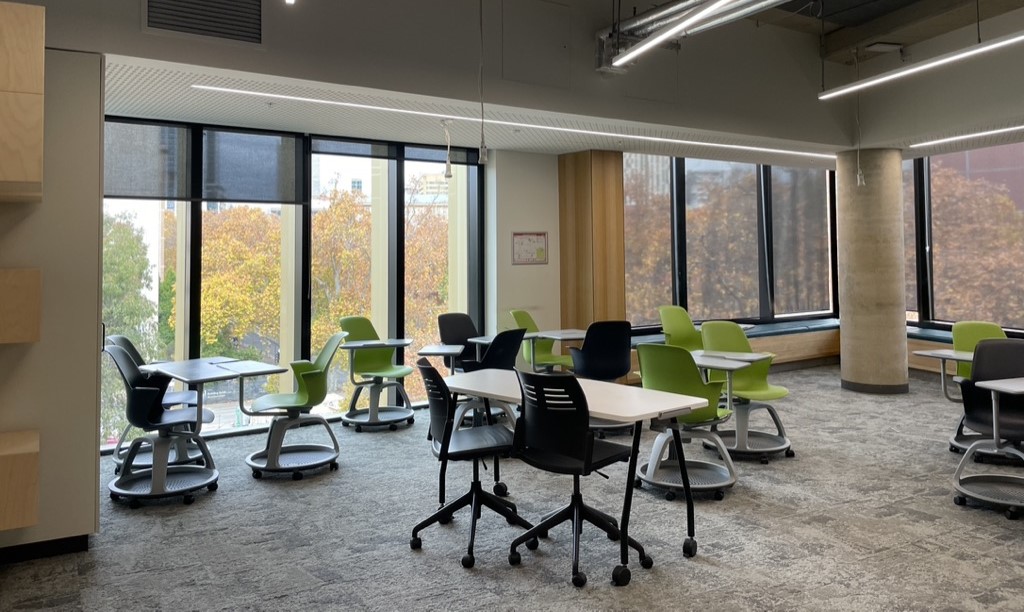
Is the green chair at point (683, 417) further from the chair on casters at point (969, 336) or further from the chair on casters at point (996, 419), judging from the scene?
the chair on casters at point (969, 336)

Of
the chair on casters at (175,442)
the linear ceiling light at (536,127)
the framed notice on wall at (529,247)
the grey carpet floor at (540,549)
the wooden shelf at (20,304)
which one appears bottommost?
the grey carpet floor at (540,549)

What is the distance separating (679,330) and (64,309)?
568 centimetres

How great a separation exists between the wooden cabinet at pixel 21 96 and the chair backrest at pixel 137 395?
1.77m

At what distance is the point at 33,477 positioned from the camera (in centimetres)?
338

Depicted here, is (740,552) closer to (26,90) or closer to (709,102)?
(26,90)

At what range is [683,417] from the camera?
4832mm

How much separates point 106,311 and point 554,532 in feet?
15.4

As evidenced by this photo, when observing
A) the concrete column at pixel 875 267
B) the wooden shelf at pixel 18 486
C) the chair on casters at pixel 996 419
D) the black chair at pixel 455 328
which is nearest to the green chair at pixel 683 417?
the chair on casters at pixel 996 419

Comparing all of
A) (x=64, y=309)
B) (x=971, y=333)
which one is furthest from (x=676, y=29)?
(x=64, y=309)

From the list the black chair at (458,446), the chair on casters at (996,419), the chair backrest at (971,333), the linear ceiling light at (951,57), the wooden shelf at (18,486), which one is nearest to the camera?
the wooden shelf at (18,486)

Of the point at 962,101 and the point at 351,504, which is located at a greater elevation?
the point at 962,101

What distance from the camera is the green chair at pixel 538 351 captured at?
730 centimetres

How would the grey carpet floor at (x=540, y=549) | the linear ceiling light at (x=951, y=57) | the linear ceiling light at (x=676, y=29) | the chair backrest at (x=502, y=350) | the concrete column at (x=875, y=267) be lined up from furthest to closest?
the concrete column at (x=875, y=267) < the chair backrest at (x=502, y=350) < the linear ceiling light at (x=951, y=57) < the linear ceiling light at (x=676, y=29) < the grey carpet floor at (x=540, y=549)

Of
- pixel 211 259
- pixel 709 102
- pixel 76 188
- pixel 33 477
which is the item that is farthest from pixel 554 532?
pixel 709 102
